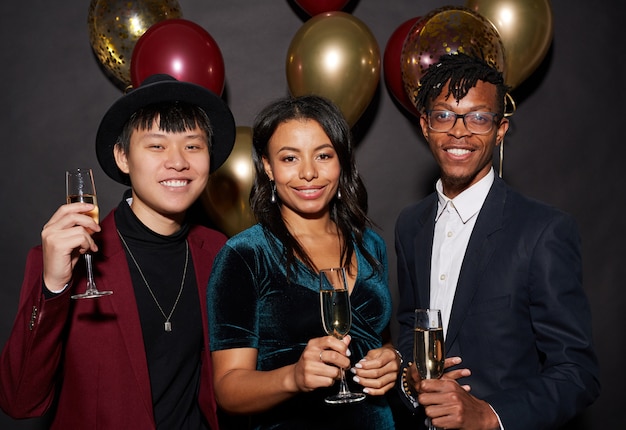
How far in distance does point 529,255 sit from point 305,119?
2.83 ft

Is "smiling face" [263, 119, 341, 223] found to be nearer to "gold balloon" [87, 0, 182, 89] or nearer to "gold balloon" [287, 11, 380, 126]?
"gold balloon" [287, 11, 380, 126]

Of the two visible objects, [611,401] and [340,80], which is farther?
[611,401]

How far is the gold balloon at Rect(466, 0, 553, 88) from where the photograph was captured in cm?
312

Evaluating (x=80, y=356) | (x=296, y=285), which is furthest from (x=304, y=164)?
(x=80, y=356)

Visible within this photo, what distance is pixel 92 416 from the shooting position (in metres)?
2.01

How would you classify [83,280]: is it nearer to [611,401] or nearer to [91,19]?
[91,19]

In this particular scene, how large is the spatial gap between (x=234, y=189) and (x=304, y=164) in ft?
2.78

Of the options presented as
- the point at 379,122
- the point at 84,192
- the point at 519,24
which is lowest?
the point at 84,192

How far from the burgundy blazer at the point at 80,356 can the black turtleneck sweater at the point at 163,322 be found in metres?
0.07

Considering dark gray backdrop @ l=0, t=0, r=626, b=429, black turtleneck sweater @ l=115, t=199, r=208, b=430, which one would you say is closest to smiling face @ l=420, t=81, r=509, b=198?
black turtleneck sweater @ l=115, t=199, r=208, b=430

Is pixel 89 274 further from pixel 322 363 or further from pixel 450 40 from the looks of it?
pixel 450 40

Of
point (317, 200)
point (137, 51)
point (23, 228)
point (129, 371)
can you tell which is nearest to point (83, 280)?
point (129, 371)

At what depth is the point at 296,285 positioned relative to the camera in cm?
203

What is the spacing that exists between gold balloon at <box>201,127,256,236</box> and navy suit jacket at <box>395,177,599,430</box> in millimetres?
1190
